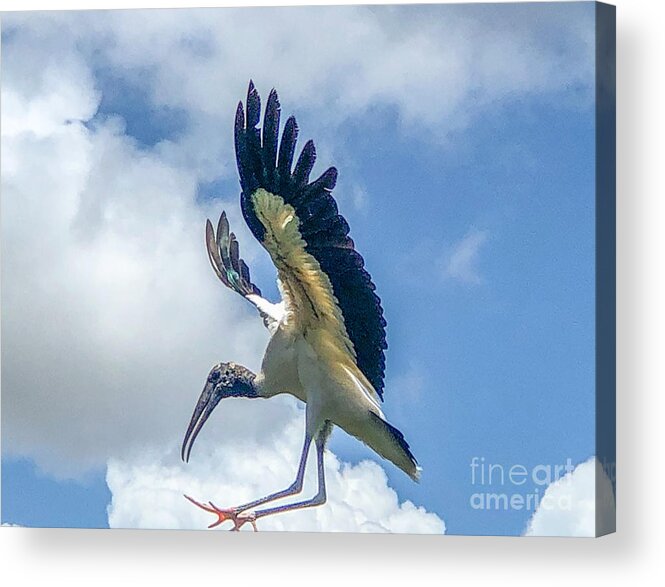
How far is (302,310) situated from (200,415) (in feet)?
1.69

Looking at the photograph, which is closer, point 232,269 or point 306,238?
point 306,238

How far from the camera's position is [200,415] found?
290 inches

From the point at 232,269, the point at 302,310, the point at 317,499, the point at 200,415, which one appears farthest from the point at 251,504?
the point at 232,269

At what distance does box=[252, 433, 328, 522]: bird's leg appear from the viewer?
23.9 ft

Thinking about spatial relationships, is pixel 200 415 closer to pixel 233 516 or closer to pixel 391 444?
pixel 233 516

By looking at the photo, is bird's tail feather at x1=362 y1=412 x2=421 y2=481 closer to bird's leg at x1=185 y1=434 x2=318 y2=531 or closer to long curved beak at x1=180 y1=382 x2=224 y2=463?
bird's leg at x1=185 y1=434 x2=318 y2=531

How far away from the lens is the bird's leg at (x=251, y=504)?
7.29m

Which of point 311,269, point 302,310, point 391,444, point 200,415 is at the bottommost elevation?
point 391,444

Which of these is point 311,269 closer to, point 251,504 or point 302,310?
point 302,310

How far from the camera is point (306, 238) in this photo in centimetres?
723

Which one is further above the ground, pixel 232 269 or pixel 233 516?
pixel 232 269

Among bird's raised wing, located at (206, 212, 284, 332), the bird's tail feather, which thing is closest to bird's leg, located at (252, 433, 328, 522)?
the bird's tail feather

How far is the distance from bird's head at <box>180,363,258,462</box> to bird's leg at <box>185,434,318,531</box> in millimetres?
207

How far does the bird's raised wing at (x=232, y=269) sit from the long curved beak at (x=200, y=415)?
31 centimetres
